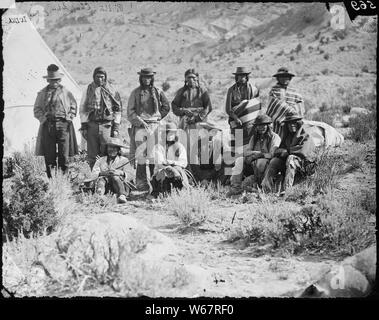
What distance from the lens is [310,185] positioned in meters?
8.45

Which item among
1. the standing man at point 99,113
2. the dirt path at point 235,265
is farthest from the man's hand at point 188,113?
the dirt path at point 235,265

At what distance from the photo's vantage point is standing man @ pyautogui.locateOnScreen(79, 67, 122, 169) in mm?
9109

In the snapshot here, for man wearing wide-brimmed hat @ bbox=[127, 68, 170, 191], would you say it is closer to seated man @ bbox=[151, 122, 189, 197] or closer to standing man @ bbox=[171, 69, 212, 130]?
standing man @ bbox=[171, 69, 212, 130]

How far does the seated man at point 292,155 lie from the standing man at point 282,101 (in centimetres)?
86

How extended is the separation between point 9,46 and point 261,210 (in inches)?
245

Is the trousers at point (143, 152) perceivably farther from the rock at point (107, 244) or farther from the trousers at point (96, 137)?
the rock at point (107, 244)

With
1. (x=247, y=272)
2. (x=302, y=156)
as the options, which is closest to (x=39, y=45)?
(x=302, y=156)

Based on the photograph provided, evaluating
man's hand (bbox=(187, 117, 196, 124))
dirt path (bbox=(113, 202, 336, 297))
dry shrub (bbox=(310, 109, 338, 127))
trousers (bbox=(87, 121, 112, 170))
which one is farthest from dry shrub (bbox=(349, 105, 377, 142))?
trousers (bbox=(87, 121, 112, 170))

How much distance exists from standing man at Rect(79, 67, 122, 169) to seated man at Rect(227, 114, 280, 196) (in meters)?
2.12

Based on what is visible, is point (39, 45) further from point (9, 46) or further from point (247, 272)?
point (247, 272)

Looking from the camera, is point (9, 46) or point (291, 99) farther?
point (9, 46)

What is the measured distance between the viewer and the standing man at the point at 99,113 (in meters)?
9.11

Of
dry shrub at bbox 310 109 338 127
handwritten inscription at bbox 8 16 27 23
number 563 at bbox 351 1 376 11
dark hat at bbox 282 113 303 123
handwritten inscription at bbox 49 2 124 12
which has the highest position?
handwritten inscription at bbox 49 2 124 12
